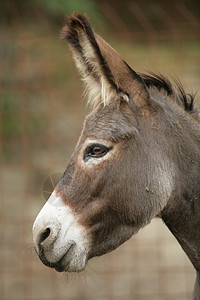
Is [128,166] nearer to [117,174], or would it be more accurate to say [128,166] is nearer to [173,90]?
[117,174]

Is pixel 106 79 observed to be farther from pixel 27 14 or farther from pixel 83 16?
pixel 27 14

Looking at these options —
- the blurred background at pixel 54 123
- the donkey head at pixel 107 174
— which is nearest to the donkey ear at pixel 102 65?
the donkey head at pixel 107 174

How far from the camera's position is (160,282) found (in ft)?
19.4

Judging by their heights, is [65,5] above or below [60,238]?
above

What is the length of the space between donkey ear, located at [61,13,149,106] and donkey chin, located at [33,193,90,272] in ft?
1.98

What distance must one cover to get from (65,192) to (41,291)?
390 cm

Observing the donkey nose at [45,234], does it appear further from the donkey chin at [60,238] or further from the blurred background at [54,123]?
the blurred background at [54,123]

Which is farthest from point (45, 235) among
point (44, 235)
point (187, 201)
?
point (187, 201)

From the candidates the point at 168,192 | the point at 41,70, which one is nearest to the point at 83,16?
the point at 168,192

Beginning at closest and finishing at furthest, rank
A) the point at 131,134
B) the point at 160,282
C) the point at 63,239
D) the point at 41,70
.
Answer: the point at 63,239, the point at 131,134, the point at 160,282, the point at 41,70

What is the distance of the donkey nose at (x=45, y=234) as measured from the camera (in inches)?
89.4

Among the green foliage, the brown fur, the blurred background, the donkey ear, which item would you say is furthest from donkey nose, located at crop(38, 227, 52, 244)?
the green foliage

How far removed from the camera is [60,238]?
7.52 feet

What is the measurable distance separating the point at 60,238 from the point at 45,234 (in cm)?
7
